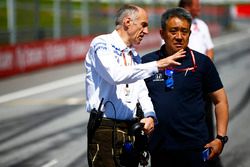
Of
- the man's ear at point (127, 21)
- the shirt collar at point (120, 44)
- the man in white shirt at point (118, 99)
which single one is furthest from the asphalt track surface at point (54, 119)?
the man's ear at point (127, 21)

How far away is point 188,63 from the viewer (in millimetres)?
4449

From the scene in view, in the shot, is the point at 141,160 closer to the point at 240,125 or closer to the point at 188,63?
the point at 188,63

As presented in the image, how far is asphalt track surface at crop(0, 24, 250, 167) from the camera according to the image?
8.84 m

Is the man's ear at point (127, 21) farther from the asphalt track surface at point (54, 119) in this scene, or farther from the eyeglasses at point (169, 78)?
the asphalt track surface at point (54, 119)

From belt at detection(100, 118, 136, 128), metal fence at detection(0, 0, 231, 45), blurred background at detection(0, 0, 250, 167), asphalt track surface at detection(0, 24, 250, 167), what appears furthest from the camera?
metal fence at detection(0, 0, 231, 45)

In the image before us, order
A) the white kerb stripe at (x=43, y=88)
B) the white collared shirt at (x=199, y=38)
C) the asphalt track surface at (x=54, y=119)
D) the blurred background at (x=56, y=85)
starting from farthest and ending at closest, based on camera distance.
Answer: the white kerb stripe at (x=43, y=88) → the blurred background at (x=56, y=85) → the asphalt track surface at (x=54, y=119) → the white collared shirt at (x=199, y=38)

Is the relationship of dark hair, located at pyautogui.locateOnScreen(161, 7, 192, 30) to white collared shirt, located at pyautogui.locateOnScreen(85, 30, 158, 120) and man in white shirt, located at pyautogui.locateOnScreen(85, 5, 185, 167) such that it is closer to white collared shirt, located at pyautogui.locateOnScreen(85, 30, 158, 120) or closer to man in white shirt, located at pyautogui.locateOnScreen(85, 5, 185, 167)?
man in white shirt, located at pyautogui.locateOnScreen(85, 5, 185, 167)

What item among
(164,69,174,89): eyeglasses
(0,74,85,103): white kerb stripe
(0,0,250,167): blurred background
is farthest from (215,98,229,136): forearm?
(0,74,85,103): white kerb stripe

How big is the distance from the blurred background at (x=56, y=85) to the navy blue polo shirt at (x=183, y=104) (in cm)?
379

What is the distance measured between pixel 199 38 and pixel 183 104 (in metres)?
3.05

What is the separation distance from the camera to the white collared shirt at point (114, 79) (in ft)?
13.7

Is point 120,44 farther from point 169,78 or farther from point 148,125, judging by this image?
point 148,125

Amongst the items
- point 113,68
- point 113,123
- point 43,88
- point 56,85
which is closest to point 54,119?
point 43,88

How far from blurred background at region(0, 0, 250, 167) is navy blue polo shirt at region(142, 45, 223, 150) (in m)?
3.79
